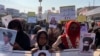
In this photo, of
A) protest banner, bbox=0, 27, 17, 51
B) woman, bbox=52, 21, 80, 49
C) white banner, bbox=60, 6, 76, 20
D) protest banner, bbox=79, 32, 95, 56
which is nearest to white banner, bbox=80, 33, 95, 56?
protest banner, bbox=79, 32, 95, 56

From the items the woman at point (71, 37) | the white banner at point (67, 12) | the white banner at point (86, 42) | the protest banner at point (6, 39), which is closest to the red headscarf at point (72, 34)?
the woman at point (71, 37)

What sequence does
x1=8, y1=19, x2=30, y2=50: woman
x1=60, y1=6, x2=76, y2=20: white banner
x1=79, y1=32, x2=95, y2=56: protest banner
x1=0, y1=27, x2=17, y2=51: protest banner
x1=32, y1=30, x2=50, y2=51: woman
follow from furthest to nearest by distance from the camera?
1. x1=60, y1=6, x2=76, y2=20: white banner
2. x1=8, y1=19, x2=30, y2=50: woman
3. x1=32, y1=30, x2=50, y2=51: woman
4. x1=79, y1=32, x2=95, y2=56: protest banner
5. x1=0, y1=27, x2=17, y2=51: protest banner

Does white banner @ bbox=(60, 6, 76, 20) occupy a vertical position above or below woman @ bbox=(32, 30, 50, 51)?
below

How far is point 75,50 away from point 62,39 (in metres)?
0.65

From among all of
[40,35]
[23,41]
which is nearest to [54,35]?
[23,41]

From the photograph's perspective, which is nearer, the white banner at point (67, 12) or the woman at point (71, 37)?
the woman at point (71, 37)

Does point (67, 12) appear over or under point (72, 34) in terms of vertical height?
under

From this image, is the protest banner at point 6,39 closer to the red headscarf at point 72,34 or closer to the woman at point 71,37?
the woman at point 71,37

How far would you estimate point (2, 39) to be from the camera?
4277 mm

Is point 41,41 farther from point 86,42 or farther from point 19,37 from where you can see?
point 19,37

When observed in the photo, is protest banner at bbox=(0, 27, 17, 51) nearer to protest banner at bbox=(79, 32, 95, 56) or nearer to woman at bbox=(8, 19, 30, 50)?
woman at bbox=(8, 19, 30, 50)

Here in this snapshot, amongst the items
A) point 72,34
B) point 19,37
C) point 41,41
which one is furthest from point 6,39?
point 72,34

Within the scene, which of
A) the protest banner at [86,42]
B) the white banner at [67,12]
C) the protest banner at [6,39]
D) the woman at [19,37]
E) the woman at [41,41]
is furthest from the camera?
the white banner at [67,12]

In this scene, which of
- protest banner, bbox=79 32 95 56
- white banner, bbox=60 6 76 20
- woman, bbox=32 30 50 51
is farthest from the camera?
white banner, bbox=60 6 76 20
